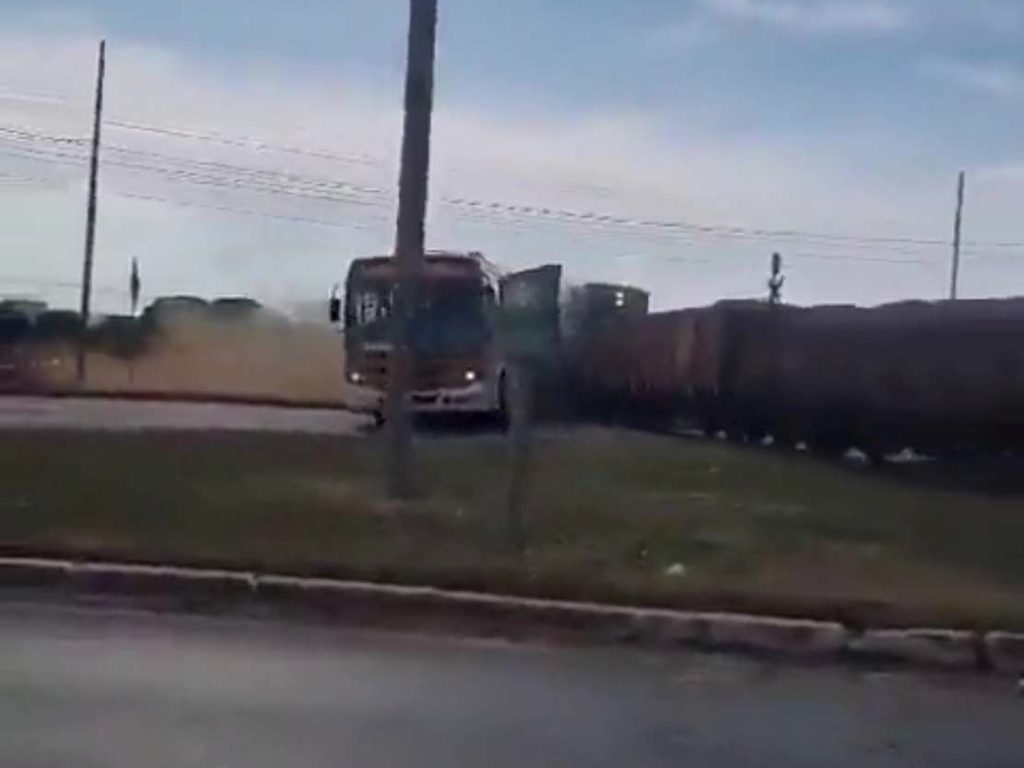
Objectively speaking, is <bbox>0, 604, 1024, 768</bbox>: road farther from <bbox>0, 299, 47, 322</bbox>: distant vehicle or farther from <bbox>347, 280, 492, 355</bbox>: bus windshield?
<bbox>0, 299, 47, 322</bbox>: distant vehicle

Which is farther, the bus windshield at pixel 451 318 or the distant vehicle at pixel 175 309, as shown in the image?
the distant vehicle at pixel 175 309

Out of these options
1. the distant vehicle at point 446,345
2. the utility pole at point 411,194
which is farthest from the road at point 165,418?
the utility pole at point 411,194

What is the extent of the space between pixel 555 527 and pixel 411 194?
3500 mm

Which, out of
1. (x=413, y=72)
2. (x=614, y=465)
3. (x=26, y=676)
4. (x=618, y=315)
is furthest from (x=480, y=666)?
(x=618, y=315)

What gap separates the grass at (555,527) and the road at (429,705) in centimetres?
133

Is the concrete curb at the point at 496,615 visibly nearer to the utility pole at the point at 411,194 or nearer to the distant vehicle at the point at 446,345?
the utility pole at the point at 411,194

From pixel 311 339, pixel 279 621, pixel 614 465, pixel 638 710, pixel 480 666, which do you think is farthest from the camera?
pixel 311 339

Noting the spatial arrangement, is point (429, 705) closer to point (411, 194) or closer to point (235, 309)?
point (411, 194)

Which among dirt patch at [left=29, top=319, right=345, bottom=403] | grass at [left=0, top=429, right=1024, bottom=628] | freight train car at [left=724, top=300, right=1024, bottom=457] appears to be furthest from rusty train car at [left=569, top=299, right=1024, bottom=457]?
dirt patch at [left=29, top=319, right=345, bottom=403]

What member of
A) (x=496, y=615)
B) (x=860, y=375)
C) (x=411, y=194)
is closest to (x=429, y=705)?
(x=496, y=615)

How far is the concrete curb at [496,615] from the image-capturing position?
428 inches

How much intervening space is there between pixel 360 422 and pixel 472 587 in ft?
74.1

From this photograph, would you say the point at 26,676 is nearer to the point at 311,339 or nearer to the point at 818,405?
the point at 818,405

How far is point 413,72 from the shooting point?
1645 centimetres
